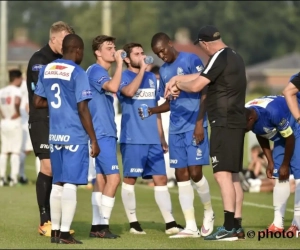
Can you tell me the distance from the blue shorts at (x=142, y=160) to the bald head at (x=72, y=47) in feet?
6.18

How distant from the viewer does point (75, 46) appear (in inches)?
427

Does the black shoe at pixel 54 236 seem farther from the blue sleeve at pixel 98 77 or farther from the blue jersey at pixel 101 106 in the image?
the blue sleeve at pixel 98 77

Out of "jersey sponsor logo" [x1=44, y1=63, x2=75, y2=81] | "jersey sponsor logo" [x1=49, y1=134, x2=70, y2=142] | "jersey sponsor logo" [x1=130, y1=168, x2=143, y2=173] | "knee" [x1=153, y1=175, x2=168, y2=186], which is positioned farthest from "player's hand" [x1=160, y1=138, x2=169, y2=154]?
"jersey sponsor logo" [x1=44, y1=63, x2=75, y2=81]

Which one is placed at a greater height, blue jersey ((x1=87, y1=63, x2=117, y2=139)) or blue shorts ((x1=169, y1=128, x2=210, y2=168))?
blue jersey ((x1=87, y1=63, x2=117, y2=139))

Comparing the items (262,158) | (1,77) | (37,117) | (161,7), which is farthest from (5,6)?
(37,117)

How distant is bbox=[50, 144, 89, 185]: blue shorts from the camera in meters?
10.7

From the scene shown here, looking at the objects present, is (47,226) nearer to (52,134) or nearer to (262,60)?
(52,134)

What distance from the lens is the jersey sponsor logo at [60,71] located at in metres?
10.7

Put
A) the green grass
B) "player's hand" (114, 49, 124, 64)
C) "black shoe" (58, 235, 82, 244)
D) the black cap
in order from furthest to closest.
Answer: "player's hand" (114, 49, 124, 64) < the black cap < "black shoe" (58, 235, 82, 244) < the green grass

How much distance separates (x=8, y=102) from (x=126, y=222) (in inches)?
320

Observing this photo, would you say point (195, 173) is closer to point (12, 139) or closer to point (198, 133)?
point (198, 133)

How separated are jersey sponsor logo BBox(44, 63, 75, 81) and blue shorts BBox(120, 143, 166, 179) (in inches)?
76.1

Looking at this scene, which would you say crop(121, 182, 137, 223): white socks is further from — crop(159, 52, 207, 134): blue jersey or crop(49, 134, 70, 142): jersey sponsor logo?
crop(49, 134, 70, 142): jersey sponsor logo

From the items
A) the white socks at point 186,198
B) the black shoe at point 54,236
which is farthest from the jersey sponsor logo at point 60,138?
the white socks at point 186,198
